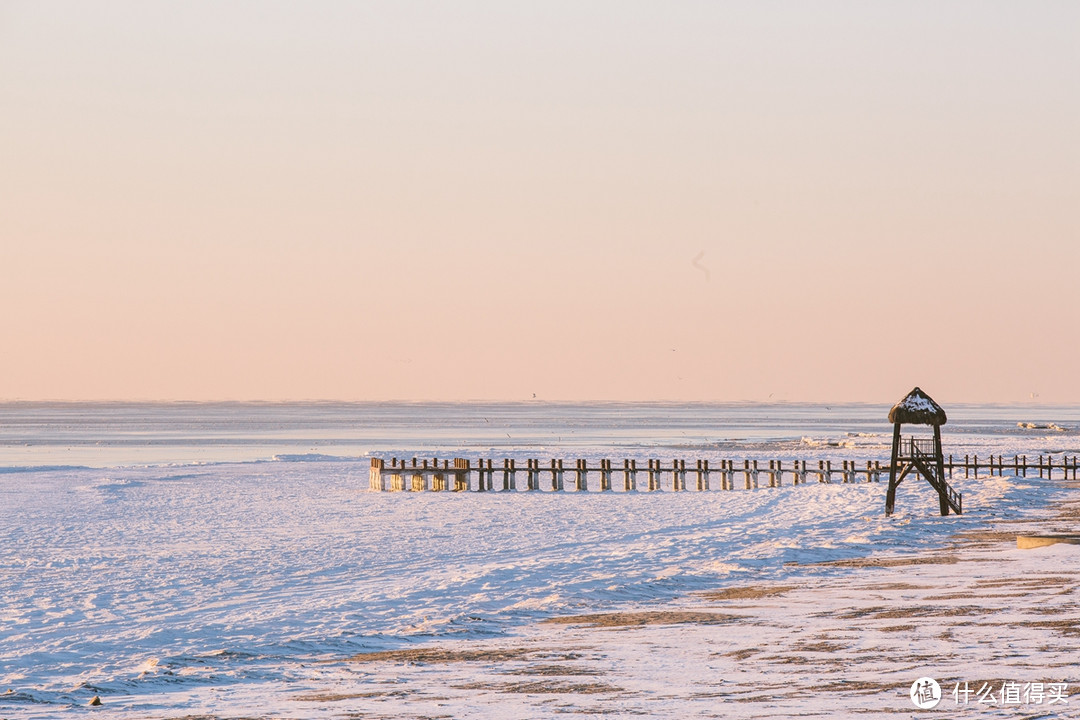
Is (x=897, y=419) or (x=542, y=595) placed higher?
(x=897, y=419)

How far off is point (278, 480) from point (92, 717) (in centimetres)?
3810

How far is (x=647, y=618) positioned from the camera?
623 inches

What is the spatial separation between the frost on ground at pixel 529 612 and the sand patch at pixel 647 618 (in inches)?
2.1

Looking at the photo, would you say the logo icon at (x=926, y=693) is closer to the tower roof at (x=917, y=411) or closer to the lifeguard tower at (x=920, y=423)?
the lifeguard tower at (x=920, y=423)

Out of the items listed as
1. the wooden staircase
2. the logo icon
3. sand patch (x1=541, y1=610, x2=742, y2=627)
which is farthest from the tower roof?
the logo icon

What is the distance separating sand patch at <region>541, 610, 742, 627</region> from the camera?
15391 millimetres

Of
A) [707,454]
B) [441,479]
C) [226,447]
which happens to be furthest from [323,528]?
[226,447]

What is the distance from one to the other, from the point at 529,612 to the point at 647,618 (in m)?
1.67

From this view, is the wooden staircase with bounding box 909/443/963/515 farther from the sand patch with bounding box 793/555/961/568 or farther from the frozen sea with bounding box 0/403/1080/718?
the sand patch with bounding box 793/555/961/568

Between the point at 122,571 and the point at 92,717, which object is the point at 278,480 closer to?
the point at 122,571

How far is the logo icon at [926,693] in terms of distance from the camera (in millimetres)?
10080

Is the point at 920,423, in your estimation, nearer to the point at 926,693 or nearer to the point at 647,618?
the point at 647,618

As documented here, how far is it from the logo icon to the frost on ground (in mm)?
112

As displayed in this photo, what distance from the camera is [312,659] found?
13523mm
